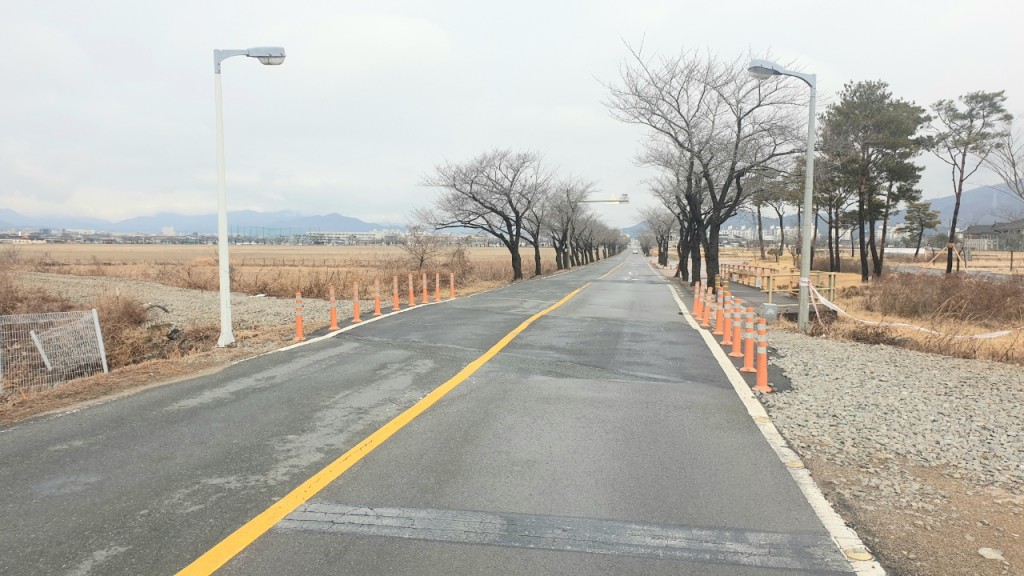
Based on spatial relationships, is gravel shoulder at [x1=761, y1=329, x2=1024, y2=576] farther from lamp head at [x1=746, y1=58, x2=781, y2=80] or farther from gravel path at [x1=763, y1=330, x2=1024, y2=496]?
lamp head at [x1=746, y1=58, x2=781, y2=80]

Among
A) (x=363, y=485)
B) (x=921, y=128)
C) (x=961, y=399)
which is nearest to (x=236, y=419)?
(x=363, y=485)

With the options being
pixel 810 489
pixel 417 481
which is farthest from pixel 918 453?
pixel 417 481

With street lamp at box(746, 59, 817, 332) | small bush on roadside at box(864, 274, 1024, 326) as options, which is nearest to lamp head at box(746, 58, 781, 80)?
street lamp at box(746, 59, 817, 332)

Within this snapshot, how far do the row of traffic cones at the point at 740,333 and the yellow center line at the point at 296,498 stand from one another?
403 centimetres

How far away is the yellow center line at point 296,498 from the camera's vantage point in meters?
3.26

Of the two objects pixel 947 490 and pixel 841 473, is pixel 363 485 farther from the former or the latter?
pixel 947 490

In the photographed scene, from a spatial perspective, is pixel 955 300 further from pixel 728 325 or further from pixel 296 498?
pixel 296 498

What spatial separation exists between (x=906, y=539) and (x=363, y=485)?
11.8ft

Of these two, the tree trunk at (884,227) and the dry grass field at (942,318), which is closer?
the dry grass field at (942,318)

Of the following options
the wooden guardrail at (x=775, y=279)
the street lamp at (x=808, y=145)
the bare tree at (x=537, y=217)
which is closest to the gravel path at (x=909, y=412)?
the street lamp at (x=808, y=145)

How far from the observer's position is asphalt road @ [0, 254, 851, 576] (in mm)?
3355

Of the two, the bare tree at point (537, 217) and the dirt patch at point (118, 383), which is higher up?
the bare tree at point (537, 217)

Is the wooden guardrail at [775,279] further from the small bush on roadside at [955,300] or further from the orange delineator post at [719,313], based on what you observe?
the orange delineator post at [719,313]

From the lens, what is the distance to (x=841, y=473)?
4.83m
